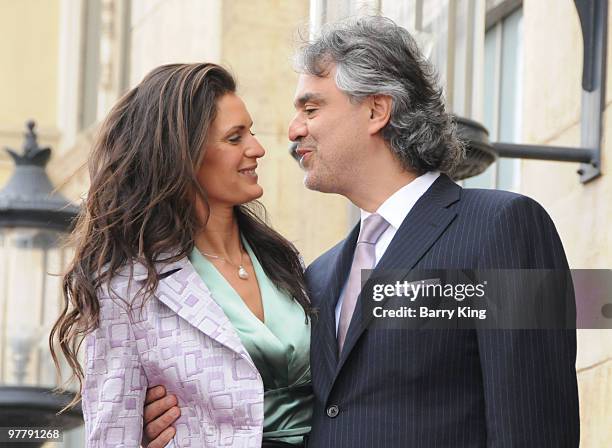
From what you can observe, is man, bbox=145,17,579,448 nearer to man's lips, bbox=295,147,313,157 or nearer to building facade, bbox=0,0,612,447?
man's lips, bbox=295,147,313,157

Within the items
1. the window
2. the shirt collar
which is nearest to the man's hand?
the shirt collar

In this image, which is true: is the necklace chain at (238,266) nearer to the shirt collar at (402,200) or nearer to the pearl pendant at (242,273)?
the pearl pendant at (242,273)

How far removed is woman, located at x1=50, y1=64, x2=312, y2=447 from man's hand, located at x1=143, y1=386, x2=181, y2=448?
3 cm

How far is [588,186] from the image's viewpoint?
19.3 feet

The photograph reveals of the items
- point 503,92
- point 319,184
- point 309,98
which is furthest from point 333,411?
point 503,92

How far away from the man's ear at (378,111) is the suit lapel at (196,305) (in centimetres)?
66

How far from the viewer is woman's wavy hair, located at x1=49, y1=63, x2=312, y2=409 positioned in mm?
4488

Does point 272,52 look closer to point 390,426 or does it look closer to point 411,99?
point 411,99

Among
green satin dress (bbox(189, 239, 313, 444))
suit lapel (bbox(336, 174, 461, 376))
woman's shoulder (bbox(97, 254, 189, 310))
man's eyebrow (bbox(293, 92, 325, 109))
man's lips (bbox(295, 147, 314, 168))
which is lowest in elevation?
green satin dress (bbox(189, 239, 313, 444))

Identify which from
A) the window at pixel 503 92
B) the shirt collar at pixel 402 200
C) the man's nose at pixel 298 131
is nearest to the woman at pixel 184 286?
the man's nose at pixel 298 131

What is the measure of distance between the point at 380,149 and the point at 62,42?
1123 cm

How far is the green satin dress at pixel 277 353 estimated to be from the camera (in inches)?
178

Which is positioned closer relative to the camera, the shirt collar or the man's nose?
the shirt collar

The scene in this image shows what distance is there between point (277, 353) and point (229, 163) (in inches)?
22.4
